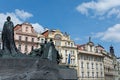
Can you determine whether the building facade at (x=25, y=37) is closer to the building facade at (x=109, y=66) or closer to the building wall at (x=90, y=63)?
the building wall at (x=90, y=63)

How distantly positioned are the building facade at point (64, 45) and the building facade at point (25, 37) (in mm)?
3137

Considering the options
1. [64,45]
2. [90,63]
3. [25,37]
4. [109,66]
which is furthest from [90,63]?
[25,37]

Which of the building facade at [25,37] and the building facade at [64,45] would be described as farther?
the building facade at [64,45]

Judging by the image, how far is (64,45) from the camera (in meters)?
55.8

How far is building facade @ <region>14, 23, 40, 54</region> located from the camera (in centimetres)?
4873

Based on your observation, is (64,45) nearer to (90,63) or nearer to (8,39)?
(90,63)

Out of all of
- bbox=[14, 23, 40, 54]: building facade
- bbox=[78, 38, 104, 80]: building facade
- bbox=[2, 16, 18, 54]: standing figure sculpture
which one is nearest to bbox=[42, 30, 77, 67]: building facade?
bbox=[78, 38, 104, 80]: building facade

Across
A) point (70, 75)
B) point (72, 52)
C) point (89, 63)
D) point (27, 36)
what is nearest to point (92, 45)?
point (89, 63)

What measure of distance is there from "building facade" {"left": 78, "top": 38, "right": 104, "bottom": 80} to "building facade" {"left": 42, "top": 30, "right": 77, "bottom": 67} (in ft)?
7.53

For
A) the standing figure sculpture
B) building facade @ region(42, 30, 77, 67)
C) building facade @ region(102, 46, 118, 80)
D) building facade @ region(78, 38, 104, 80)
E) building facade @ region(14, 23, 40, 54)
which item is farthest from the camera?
building facade @ region(102, 46, 118, 80)

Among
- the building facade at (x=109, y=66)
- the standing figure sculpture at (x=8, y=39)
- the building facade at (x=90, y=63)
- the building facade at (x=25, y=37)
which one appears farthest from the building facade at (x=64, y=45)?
the standing figure sculpture at (x=8, y=39)

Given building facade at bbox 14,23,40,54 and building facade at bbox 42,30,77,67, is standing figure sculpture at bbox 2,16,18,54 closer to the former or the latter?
building facade at bbox 14,23,40,54

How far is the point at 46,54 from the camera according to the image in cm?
1367

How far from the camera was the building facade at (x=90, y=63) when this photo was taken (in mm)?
59406
